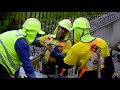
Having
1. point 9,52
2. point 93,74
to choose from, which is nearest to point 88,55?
point 93,74

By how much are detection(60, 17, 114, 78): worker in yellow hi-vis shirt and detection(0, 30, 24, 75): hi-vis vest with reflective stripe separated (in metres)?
0.55

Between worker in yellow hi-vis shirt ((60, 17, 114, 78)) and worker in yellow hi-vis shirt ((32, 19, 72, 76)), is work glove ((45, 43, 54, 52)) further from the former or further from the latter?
worker in yellow hi-vis shirt ((60, 17, 114, 78))

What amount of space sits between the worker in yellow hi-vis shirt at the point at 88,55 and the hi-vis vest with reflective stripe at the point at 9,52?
1.81 ft

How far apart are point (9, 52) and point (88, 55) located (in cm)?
83

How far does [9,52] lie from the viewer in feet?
11.7

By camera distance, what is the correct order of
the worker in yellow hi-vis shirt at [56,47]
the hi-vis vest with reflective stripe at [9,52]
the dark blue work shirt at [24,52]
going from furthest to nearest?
1. the worker in yellow hi-vis shirt at [56,47]
2. the hi-vis vest with reflective stripe at [9,52]
3. the dark blue work shirt at [24,52]

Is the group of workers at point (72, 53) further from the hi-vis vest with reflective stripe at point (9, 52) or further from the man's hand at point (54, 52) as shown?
the man's hand at point (54, 52)

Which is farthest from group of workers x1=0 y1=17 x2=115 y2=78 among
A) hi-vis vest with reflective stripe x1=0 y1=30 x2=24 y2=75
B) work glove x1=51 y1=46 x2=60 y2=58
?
work glove x1=51 y1=46 x2=60 y2=58

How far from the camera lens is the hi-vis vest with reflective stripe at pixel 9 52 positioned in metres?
3.54

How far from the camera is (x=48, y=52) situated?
4.33 meters

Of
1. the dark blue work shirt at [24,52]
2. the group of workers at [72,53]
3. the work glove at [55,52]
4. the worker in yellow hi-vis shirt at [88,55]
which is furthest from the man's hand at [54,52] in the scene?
the dark blue work shirt at [24,52]
